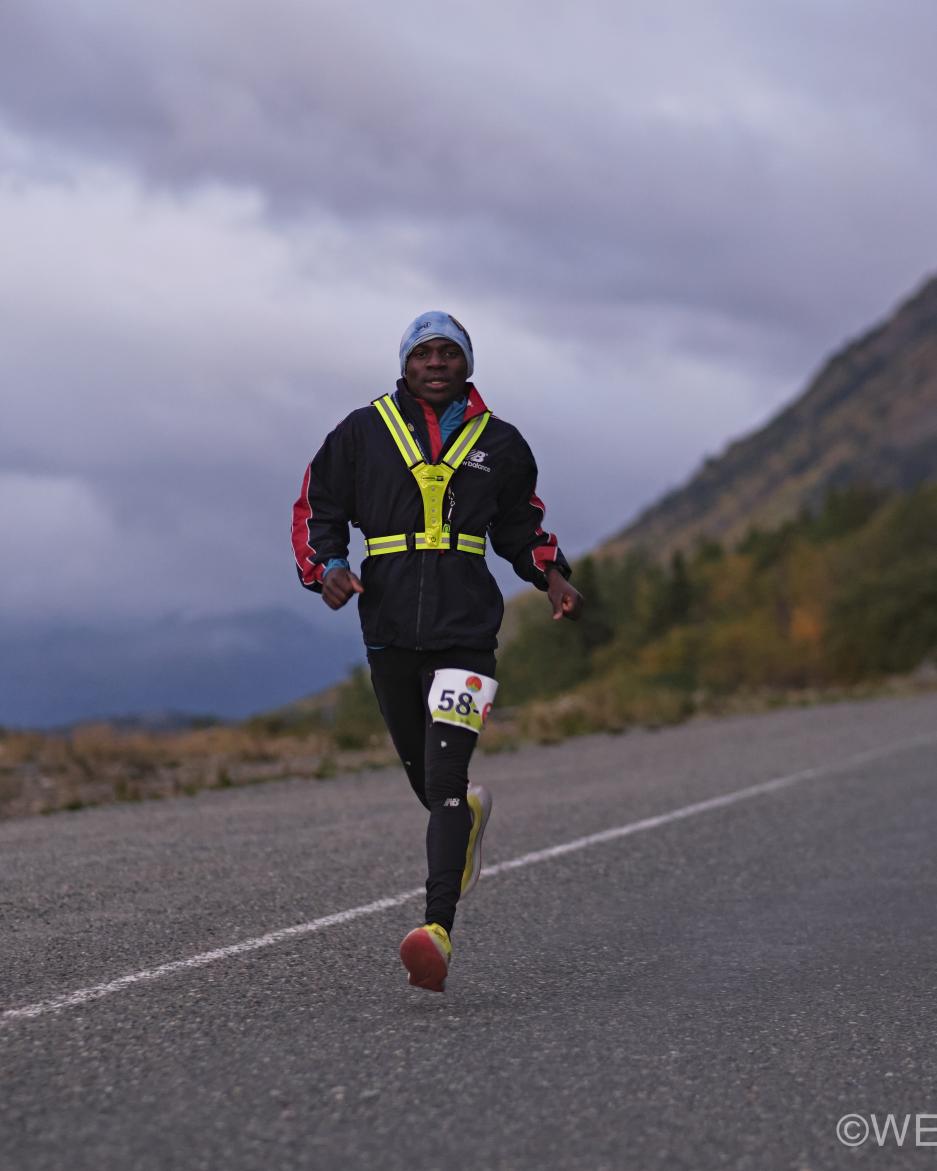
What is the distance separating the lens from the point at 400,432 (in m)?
4.55

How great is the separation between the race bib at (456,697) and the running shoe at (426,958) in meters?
0.69

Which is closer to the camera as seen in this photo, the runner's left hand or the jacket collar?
the jacket collar

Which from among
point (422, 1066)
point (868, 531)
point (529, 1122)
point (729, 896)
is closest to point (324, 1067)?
point (422, 1066)

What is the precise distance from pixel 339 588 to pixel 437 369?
795mm

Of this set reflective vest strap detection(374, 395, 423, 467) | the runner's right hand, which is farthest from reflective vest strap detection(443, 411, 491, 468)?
the runner's right hand

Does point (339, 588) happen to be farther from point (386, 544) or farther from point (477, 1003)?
point (477, 1003)

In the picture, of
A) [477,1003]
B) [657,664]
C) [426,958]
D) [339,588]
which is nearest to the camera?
[426,958]

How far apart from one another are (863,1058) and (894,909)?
8.56ft

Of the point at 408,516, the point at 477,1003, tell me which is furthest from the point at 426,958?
the point at 408,516

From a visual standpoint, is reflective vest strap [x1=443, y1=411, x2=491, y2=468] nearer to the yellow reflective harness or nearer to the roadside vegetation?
the yellow reflective harness

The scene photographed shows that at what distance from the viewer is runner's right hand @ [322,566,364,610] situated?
4422mm

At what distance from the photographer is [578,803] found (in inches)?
415

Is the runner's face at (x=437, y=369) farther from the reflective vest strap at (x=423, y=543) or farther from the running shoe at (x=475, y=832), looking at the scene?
the running shoe at (x=475, y=832)

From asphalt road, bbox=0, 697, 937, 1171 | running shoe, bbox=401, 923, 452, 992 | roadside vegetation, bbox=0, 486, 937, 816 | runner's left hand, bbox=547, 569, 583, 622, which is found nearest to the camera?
asphalt road, bbox=0, 697, 937, 1171
